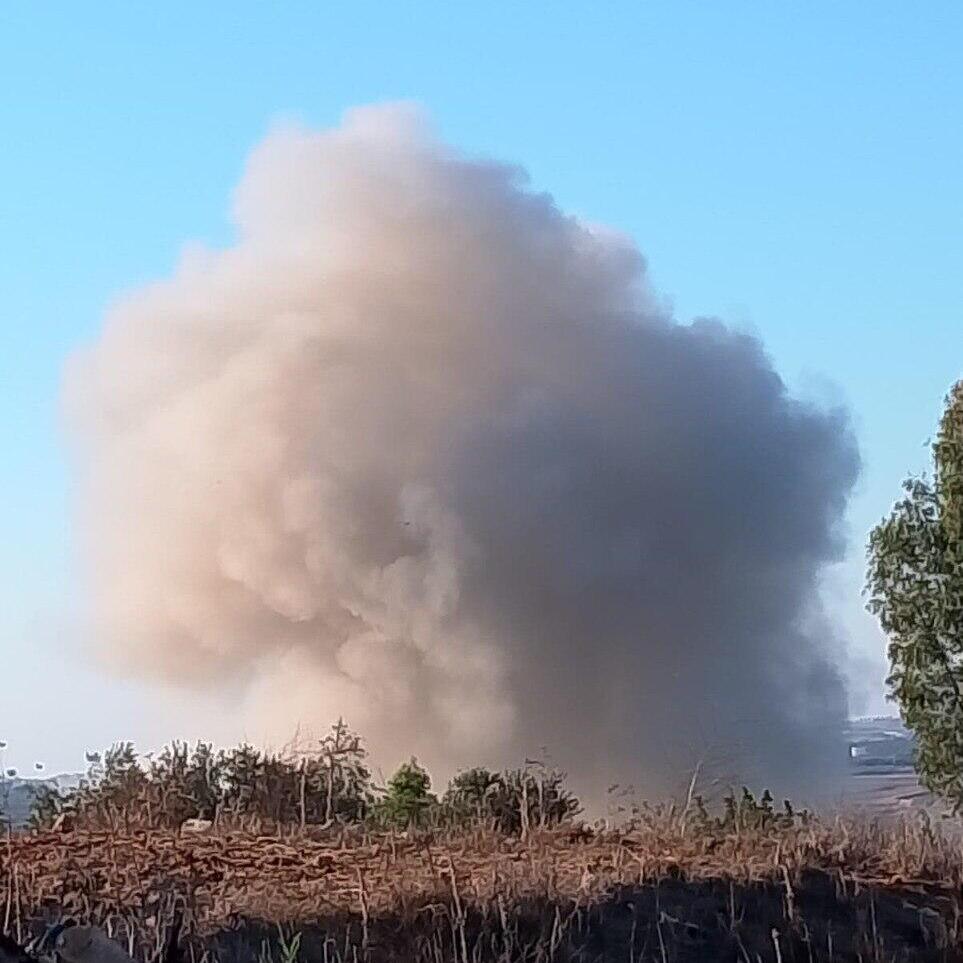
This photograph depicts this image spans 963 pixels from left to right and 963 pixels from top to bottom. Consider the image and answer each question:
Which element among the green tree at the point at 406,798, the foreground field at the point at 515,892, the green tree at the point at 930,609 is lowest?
the foreground field at the point at 515,892

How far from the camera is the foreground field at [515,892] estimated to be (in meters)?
8.34

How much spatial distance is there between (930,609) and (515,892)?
22.7m

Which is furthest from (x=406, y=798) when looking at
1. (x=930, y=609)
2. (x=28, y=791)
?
(x=930, y=609)

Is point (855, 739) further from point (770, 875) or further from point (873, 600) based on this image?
point (770, 875)

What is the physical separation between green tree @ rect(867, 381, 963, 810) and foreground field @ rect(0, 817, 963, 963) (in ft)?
63.4

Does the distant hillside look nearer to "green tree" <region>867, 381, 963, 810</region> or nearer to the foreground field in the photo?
the foreground field

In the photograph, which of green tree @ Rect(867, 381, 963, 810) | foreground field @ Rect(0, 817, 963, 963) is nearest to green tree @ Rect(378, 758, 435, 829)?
foreground field @ Rect(0, 817, 963, 963)

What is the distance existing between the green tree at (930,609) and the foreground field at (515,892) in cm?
1932

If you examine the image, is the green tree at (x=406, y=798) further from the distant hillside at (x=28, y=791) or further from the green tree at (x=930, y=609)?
the green tree at (x=930, y=609)

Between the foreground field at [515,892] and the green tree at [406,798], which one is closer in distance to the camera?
the foreground field at [515,892]

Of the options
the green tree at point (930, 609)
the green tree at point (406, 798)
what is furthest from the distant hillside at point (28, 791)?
the green tree at point (930, 609)

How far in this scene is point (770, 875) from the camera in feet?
33.3

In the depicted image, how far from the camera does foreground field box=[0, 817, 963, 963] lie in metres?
8.34

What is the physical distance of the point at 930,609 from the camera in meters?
30.6
